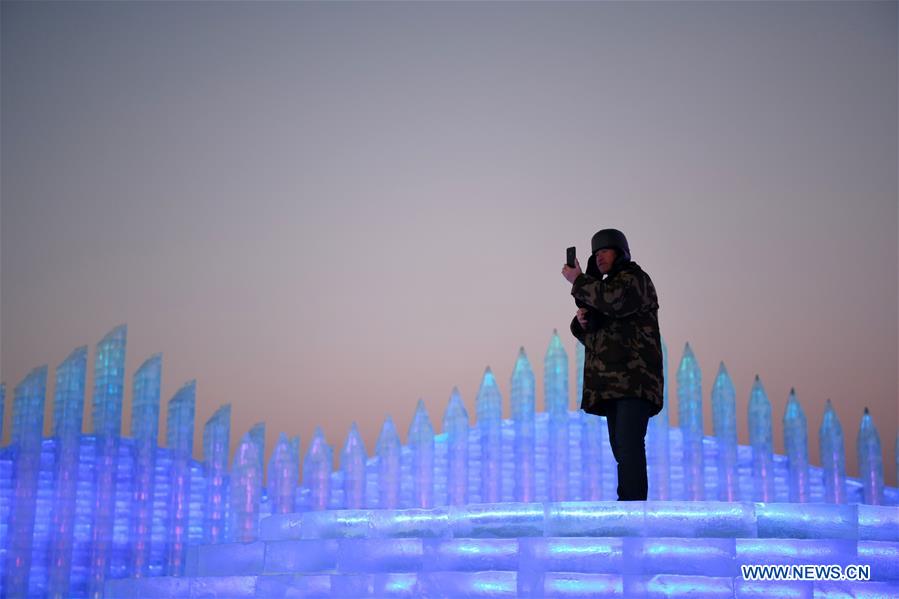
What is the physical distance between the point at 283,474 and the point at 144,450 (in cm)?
214

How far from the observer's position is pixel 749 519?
6000 millimetres

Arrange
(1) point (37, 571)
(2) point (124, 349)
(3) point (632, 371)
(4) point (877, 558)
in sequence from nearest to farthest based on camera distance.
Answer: (4) point (877, 558)
(3) point (632, 371)
(1) point (37, 571)
(2) point (124, 349)

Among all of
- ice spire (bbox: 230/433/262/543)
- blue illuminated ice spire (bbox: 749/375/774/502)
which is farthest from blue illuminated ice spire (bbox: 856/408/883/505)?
ice spire (bbox: 230/433/262/543)

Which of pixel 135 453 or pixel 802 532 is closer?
pixel 802 532

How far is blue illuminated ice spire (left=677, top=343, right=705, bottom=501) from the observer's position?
15852mm

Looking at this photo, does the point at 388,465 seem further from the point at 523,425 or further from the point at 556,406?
the point at 556,406

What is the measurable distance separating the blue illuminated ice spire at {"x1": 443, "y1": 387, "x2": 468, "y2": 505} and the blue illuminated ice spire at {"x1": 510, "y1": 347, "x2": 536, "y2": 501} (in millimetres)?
776

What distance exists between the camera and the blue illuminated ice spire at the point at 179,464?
1440cm

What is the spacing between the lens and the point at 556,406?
1620 cm

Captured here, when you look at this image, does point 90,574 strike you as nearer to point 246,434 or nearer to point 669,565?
point 246,434

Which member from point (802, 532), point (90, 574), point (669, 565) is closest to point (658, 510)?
point (669, 565)

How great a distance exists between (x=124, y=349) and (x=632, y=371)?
9822 millimetres

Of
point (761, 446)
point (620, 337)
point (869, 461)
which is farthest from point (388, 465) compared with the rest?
point (620, 337)

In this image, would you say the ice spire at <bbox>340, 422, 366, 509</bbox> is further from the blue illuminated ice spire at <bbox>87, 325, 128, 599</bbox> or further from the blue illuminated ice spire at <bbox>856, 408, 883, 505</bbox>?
the blue illuminated ice spire at <bbox>856, 408, 883, 505</bbox>
